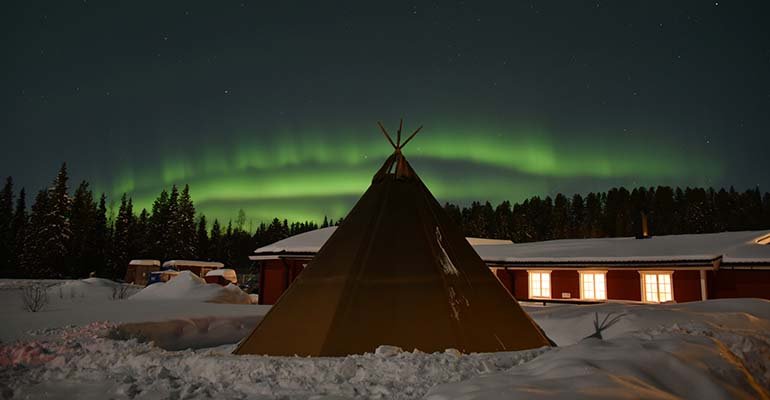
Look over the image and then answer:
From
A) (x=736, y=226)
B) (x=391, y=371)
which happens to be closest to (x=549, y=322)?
(x=391, y=371)

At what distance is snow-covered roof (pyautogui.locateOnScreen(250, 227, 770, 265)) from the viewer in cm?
1833

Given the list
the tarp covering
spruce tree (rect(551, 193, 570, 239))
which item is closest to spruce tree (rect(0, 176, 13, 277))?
the tarp covering

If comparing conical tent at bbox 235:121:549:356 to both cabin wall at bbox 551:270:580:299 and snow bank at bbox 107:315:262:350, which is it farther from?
cabin wall at bbox 551:270:580:299

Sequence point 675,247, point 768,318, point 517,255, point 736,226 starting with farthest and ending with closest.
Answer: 1. point 736,226
2. point 517,255
3. point 675,247
4. point 768,318

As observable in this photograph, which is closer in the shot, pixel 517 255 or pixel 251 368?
pixel 251 368

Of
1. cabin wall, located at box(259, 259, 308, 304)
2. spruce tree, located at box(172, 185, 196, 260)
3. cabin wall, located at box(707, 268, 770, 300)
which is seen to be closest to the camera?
cabin wall, located at box(707, 268, 770, 300)

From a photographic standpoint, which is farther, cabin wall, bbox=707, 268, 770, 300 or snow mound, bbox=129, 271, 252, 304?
snow mound, bbox=129, 271, 252, 304

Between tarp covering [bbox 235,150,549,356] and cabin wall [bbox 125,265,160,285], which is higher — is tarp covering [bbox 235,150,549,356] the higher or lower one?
the higher one

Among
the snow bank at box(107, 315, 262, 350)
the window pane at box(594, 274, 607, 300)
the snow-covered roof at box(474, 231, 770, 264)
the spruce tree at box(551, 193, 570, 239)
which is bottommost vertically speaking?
the snow bank at box(107, 315, 262, 350)

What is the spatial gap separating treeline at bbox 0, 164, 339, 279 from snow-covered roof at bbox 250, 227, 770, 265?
34.8 metres

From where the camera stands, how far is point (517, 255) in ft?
77.2

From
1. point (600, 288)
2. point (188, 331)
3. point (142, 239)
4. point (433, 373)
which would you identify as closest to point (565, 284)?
point (600, 288)

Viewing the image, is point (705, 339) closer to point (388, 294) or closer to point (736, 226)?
point (388, 294)

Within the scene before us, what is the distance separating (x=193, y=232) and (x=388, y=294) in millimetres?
65415
